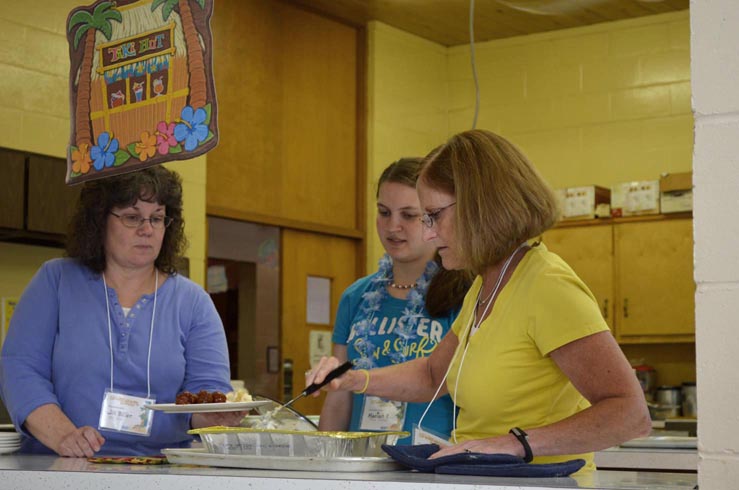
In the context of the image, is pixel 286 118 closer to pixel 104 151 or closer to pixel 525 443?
pixel 104 151

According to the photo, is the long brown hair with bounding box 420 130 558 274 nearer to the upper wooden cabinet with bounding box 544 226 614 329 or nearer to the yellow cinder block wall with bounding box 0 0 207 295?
the yellow cinder block wall with bounding box 0 0 207 295

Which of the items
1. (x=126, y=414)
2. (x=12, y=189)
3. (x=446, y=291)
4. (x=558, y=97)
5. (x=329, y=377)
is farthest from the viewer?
(x=558, y=97)

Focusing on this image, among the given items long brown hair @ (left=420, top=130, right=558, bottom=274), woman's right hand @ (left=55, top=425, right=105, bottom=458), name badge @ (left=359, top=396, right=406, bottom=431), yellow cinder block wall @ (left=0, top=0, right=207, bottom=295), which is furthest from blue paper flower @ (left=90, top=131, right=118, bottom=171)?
yellow cinder block wall @ (left=0, top=0, right=207, bottom=295)

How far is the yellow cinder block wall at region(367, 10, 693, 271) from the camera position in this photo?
6.86 metres

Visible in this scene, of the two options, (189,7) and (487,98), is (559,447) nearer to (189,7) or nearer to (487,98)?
(189,7)

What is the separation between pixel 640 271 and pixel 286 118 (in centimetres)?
240

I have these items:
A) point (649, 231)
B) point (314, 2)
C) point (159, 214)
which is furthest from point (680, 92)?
point (159, 214)

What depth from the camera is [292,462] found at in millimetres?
1732

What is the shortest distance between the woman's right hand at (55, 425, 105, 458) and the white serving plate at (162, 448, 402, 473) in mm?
592

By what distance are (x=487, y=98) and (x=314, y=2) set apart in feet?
4.93

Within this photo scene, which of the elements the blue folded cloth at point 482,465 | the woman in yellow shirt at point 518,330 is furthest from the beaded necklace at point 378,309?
the blue folded cloth at point 482,465

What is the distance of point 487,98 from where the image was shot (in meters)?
7.56

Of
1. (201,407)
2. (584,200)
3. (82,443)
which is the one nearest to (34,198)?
(82,443)

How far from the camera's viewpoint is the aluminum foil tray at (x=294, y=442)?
1765 mm
